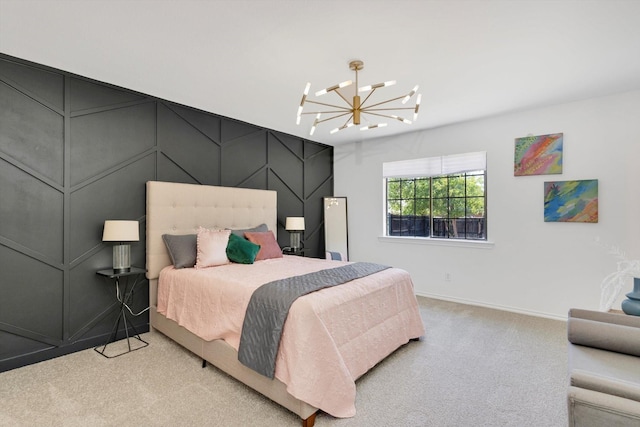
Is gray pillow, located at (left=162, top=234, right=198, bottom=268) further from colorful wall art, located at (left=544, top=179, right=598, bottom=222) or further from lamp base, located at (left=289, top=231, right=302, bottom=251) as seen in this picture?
colorful wall art, located at (left=544, top=179, right=598, bottom=222)

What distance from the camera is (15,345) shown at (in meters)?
2.54

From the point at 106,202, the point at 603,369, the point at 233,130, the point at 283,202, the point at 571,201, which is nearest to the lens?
the point at 603,369

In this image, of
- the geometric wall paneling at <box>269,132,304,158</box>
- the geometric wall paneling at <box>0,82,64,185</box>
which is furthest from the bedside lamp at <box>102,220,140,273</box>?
the geometric wall paneling at <box>269,132,304,158</box>

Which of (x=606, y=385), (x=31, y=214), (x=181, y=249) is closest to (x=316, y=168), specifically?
(x=181, y=249)

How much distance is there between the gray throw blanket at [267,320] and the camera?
1.98m

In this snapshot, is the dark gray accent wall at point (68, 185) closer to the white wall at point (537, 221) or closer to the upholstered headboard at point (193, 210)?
the upholstered headboard at point (193, 210)

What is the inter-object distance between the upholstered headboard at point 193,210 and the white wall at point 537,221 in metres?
2.27

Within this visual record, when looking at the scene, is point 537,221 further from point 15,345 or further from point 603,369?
point 15,345

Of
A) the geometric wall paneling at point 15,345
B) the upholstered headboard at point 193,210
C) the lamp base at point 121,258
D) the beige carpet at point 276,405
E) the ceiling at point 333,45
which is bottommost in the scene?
the beige carpet at point 276,405

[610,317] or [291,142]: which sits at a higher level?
[291,142]

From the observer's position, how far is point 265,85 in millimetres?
3125

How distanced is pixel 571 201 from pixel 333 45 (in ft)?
10.7

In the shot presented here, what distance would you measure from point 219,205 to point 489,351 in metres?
3.35

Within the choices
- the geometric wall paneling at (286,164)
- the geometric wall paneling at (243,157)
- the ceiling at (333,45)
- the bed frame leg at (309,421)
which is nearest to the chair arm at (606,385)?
the bed frame leg at (309,421)
